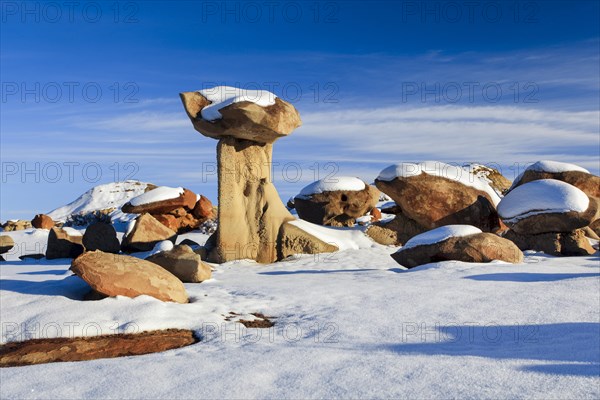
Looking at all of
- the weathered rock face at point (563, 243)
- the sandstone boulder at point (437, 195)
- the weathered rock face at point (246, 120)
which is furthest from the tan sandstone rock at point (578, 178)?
the weathered rock face at point (246, 120)

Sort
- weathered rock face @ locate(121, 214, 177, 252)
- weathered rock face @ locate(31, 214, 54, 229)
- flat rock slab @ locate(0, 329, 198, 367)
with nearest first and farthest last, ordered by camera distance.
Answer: flat rock slab @ locate(0, 329, 198, 367), weathered rock face @ locate(121, 214, 177, 252), weathered rock face @ locate(31, 214, 54, 229)

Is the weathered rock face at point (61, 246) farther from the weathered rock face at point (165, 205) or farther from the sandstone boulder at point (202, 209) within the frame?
the sandstone boulder at point (202, 209)

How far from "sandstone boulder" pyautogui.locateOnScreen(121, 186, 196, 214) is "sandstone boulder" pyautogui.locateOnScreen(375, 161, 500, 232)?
7.88 meters

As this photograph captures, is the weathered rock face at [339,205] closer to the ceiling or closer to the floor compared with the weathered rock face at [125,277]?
closer to the ceiling

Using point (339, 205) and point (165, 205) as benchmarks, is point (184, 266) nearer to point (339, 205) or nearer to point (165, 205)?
point (339, 205)

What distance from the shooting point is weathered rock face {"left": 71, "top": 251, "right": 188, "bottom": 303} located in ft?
19.3

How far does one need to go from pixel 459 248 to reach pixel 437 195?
440cm

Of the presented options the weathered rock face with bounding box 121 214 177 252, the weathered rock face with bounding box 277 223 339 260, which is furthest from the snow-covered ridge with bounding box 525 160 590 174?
the weathered rock face with bounding box 121 214 177 252

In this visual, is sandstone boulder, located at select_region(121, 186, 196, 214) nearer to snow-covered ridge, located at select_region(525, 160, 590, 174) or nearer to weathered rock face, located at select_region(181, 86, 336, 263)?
weathered rock face, located at select_region(181, 86, 336, 263)

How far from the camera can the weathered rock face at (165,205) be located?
17.4 m

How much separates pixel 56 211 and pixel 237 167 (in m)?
21.5

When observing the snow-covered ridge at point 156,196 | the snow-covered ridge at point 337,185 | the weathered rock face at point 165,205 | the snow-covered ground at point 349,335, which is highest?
the snow-covered ridge at point 337,185

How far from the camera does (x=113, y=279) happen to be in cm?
589

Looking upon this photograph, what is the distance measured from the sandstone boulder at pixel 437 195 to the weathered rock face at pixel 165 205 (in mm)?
7875
